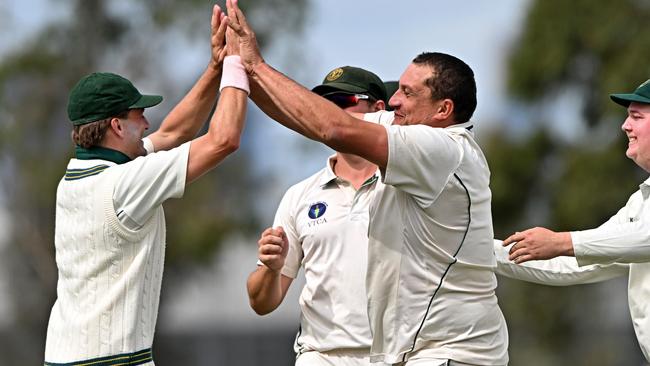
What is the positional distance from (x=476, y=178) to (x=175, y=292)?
2461 centimetres

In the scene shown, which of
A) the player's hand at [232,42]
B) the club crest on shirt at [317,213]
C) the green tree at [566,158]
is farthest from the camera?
the green tree at [566,158]

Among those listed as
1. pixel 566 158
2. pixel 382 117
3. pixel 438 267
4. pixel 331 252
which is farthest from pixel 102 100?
pixel 566 158

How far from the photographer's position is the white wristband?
6766 millimetres

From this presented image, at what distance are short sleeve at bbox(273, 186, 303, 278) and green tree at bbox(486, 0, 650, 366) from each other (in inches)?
705

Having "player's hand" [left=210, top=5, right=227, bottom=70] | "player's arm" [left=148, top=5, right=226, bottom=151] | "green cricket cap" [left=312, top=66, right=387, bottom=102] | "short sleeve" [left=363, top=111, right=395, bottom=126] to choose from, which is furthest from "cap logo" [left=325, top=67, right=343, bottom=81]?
"player's hand" [left=210, top=5, right=227, bottom=70]

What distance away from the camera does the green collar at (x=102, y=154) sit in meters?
6.99

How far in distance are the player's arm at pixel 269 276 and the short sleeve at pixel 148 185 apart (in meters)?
0.76

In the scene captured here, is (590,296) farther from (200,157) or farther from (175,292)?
(200,157)

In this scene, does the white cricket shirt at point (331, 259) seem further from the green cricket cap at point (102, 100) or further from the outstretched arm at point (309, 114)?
the green cricket cap at point (102, 100)

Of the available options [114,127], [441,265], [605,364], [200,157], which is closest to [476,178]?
[441,265]

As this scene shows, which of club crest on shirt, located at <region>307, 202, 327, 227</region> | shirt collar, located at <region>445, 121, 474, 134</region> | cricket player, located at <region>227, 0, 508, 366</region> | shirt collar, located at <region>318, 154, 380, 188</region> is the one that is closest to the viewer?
cricket player, located at <region>227, 0, 508, 366</region>

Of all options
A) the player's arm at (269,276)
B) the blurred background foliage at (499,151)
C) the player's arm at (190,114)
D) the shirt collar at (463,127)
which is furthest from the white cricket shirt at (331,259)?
the blurred background foliage at (499,151)

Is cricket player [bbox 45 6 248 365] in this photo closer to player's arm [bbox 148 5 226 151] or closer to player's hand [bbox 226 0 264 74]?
player's hand [bbox 226 0 264 74]

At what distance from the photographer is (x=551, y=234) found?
272 inches
